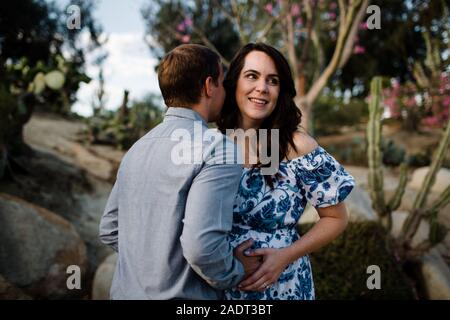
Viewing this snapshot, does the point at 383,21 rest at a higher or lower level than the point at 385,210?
higher

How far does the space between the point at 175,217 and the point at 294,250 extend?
0.55 metres

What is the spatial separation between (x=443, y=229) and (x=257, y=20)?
6103 mm

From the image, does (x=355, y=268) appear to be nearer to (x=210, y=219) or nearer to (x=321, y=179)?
(x=321, y=179)

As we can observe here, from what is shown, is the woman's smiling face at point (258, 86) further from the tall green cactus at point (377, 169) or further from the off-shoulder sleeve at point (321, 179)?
the tall green cactus at point (377, 169)

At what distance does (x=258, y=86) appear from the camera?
2.18 meters

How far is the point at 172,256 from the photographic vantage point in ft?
5.22

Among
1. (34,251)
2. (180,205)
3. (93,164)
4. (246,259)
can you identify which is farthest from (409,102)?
(180,205)

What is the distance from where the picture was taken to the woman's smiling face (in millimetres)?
2188

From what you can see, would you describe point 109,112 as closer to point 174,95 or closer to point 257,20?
point 257,20

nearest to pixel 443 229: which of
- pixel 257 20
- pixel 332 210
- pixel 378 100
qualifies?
pixel 378 100

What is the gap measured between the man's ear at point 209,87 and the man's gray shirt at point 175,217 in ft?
0.29

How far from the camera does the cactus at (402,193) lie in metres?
4.52

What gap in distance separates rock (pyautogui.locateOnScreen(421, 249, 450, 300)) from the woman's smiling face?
10.3ft

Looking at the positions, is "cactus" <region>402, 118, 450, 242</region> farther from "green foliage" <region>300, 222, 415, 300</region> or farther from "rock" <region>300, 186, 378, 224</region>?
"green foliage" <region>300, 222, 415, 300</region>
